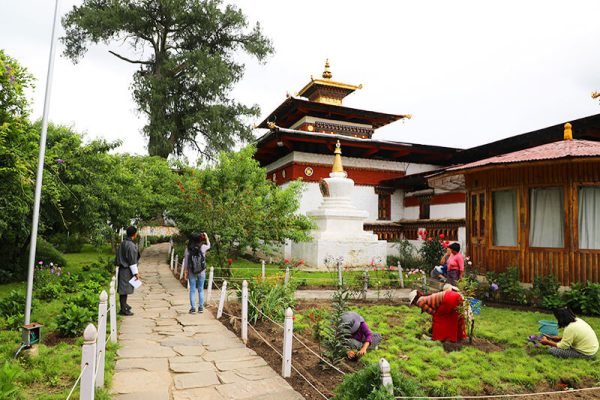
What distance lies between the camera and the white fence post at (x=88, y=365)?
11.6 ft

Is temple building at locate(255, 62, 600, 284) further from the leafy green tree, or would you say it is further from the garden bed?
the leafy green tree

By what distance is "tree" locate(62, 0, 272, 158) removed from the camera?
28188 millimetres

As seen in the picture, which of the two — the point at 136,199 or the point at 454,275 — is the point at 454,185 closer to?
the point at 454,275

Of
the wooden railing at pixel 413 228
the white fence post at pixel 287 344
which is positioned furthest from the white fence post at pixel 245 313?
the wooden railing at pixel 413 228

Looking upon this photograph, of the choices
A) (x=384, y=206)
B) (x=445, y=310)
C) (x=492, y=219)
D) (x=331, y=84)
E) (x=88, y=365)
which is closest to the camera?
(x=88, y=365)

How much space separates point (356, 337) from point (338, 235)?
37.2ft

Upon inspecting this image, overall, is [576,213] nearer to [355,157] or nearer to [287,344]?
[287,344]

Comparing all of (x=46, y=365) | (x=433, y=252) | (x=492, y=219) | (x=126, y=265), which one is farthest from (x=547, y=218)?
(x=46, y=365)

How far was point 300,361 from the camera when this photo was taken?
602 cm

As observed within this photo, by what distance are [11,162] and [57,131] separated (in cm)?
609

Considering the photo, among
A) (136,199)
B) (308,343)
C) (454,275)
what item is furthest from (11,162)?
(136,199)

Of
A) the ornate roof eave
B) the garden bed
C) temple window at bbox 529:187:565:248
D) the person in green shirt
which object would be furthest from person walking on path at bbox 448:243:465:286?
the ornate roof eave

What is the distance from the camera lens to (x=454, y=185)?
1488 centimetres

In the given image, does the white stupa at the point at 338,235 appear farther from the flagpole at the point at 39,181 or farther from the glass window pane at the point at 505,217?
the flagpole at the point at 39,181
